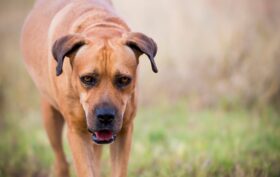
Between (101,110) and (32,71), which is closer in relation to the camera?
(101,110)

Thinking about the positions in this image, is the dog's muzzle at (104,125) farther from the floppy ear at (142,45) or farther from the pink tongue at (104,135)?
the floppy ear at (142,45)

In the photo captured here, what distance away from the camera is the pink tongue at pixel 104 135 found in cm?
534

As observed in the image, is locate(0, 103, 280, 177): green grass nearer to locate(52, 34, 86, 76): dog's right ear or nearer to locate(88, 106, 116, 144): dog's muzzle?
locate(88, 106, 116, 144): dog's muzzle

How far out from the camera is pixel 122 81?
5.36m

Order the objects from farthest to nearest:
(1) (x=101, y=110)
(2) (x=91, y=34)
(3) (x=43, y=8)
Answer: (3) (x=43, y=8)
(2) (x=91, y=34)
(1) (x=101, y=110)

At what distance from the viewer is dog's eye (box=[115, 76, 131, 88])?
5328 millimetres

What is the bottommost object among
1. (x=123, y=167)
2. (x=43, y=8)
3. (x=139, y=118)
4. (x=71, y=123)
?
(x=139, y=118)

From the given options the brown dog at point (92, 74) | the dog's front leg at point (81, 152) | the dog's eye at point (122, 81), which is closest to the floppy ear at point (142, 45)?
the brown dog at point (92, 74)

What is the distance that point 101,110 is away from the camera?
5.19 metres

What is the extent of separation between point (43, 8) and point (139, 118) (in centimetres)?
338

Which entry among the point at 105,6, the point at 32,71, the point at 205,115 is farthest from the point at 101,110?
the point at 205,115

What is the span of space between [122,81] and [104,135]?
445 millimetres

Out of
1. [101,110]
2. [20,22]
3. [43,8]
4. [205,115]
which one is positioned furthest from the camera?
[20,22]

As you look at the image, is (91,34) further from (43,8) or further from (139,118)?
(139,118)
